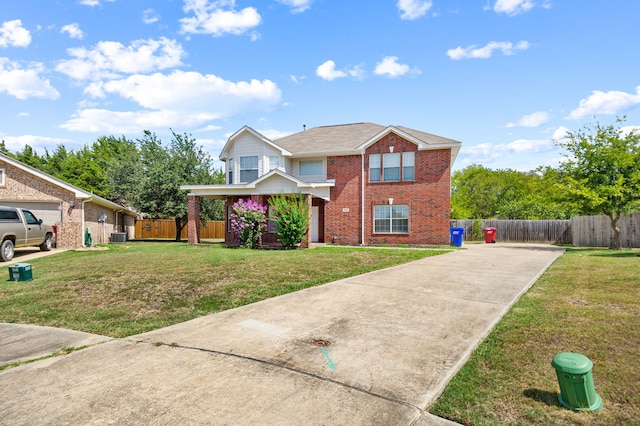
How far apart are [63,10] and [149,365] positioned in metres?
13.3

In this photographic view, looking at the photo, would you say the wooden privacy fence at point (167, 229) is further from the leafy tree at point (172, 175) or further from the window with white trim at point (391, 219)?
the window with white trim at point (391, 219)

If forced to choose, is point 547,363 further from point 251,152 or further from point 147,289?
point 251,152

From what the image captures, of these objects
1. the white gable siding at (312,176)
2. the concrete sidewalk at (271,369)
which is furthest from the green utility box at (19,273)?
the white gable siding at (312,176)

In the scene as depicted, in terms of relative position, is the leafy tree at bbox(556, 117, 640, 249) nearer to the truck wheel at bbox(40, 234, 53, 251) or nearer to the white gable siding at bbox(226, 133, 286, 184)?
the white gable siding at bbox(226, 133, 286, 184)

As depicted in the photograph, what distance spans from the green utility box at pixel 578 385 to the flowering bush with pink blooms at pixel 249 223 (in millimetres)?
15671

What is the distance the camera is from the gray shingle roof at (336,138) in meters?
21.4

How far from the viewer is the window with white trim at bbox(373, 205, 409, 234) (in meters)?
20.9

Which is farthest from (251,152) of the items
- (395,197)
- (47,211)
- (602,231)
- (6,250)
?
(602,231)

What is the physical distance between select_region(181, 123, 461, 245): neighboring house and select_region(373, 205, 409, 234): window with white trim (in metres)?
0.03

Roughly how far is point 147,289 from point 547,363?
276 inches

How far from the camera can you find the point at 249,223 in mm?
17953

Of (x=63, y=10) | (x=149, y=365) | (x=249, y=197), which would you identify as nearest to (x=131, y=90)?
(x=63, y=10)

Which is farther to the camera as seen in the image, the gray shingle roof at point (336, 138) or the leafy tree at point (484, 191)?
the leafy tree at point (484, 191)

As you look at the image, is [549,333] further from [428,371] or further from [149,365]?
[149,365]
